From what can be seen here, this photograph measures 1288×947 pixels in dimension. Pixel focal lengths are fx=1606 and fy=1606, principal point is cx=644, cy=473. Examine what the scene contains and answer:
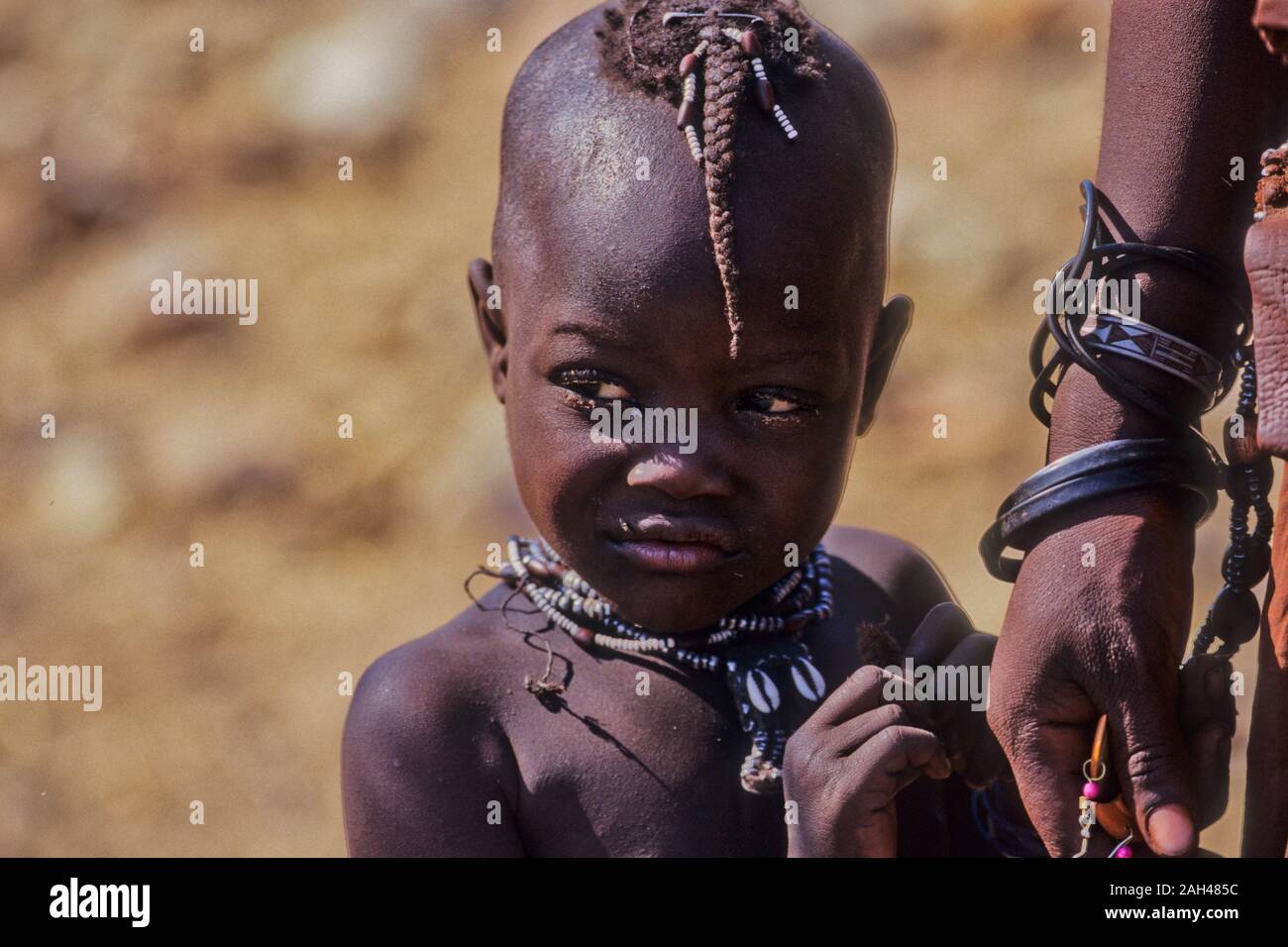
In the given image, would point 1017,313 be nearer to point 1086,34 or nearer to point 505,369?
point 1086,34

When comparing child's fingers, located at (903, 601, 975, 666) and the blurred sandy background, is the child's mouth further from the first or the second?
the blurred sandy background

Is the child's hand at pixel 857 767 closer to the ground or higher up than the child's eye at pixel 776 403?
closer to the ground

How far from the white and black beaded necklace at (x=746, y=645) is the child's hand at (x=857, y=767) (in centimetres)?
18

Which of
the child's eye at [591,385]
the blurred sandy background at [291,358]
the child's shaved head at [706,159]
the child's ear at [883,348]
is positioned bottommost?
the child's eye at [591,385]

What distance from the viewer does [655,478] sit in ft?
6.63

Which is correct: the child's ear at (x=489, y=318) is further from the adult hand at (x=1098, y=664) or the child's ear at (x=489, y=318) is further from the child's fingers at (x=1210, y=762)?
the child's fingers at (x=1210, y=762)

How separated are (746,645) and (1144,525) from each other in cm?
65

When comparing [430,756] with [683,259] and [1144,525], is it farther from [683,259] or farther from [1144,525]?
[1144,525]

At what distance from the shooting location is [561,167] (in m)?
2.12

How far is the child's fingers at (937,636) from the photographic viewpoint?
2062 mm

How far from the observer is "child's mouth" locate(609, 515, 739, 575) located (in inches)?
81.0

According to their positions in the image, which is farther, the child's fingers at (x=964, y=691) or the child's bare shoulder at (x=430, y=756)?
the child's bare shoulder at (x=430, y=756)

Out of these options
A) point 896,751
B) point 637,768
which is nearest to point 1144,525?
point 896,751

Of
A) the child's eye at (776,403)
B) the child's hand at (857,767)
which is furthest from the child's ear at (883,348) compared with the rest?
the child's hand at (857,767)
